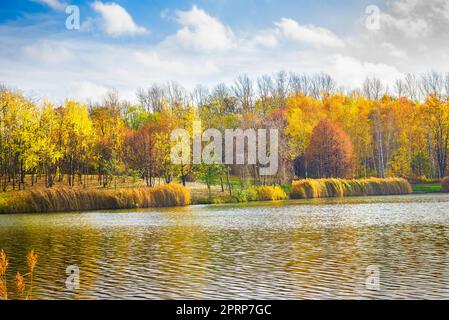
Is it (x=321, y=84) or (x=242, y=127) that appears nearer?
(x=242, y=127)

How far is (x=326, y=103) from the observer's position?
6425cm

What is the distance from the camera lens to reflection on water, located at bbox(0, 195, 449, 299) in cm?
1187

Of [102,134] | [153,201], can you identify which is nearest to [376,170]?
[102,134]

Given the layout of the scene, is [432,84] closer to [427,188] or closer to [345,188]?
[427,188]

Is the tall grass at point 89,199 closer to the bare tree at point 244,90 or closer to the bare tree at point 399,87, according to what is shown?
the bare tree at point 244,90

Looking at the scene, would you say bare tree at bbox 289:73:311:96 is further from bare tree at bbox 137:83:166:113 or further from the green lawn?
the green lawn

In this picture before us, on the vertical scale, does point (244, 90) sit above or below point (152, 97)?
above

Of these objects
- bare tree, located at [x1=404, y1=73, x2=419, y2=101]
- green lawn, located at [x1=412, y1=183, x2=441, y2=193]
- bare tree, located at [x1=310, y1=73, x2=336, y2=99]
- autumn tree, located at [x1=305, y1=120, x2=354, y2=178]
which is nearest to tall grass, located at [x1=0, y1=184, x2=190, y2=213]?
autumn tree, located at [x1=305, y1=120, x2=354, y2=178]

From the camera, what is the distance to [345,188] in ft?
147

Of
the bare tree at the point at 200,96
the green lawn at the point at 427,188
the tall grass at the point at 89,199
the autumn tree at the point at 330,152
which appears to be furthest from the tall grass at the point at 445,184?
the bare tree at the point at 200,96

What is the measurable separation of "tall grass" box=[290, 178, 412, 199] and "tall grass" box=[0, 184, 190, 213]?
9.06 metres

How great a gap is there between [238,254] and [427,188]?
37.3m

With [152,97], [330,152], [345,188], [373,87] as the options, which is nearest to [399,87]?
[373,87]
